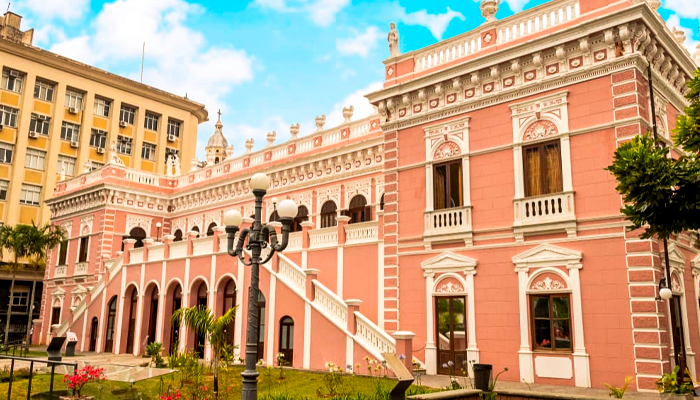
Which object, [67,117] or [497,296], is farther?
[67,117]

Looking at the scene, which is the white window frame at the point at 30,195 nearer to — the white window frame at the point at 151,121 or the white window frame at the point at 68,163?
the white window frame at the point at 68,163

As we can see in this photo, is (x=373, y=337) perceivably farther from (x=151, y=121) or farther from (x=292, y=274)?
(x=151, y=121)

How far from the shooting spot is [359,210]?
25047 millimetres

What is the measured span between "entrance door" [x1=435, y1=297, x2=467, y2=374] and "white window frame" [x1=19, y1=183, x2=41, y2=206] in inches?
1473

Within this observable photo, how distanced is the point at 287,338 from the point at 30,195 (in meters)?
32.8

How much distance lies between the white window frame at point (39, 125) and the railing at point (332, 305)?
3528 cm

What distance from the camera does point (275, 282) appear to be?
20719 mm

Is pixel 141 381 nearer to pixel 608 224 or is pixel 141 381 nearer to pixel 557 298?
pixel 557 298

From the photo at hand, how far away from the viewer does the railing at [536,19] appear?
1658 cm

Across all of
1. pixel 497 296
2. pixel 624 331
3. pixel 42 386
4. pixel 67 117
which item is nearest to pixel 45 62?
pixel 67 117

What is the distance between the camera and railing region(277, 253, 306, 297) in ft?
65.0

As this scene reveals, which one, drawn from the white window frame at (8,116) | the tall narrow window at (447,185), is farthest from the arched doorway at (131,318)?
the white window frame at (8,116)

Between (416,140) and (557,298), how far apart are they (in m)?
6.70

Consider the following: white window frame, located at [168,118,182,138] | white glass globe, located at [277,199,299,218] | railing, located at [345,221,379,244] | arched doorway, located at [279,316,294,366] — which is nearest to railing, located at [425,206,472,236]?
railing, located at [345,221,379,244]
